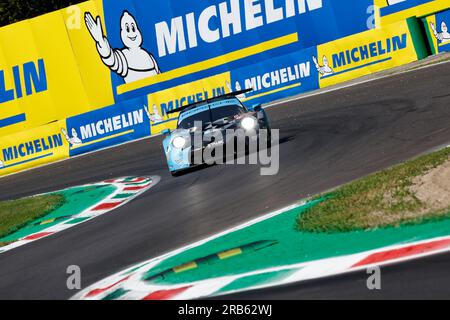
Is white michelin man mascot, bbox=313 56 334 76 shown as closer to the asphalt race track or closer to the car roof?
the asphalt race track

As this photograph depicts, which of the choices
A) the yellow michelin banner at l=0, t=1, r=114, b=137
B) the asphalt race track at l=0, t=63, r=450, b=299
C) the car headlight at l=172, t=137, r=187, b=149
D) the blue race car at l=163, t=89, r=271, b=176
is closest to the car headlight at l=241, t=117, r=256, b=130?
the blue race car at l=163, t=89, r=271, b=176

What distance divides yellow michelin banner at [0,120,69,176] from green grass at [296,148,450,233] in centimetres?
1357

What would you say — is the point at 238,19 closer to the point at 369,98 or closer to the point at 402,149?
the point at 369,98

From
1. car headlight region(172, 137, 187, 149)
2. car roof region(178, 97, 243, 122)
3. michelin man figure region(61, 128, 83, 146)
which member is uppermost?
car roof region(178, 97, 243, 122)

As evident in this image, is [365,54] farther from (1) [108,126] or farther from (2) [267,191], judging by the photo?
(2) [267,191]

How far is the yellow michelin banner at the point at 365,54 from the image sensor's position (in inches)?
837

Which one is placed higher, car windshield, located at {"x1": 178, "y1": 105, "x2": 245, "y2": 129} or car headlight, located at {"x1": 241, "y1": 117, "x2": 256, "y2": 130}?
car windshield, located at {"x1": 178, "y1": 105, "x2": 245, "y2": 129}

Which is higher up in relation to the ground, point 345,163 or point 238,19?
point 238,19

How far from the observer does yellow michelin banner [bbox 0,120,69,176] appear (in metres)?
21.7

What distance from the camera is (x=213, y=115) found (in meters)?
13.9

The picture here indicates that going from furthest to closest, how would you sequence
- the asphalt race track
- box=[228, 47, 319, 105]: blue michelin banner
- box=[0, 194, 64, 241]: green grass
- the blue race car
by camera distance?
box=[228, 47, 319, 105]: blue michelin banner
box=[0, 194, 64, 241]: green grass
the blue race car
the asphalt race track
